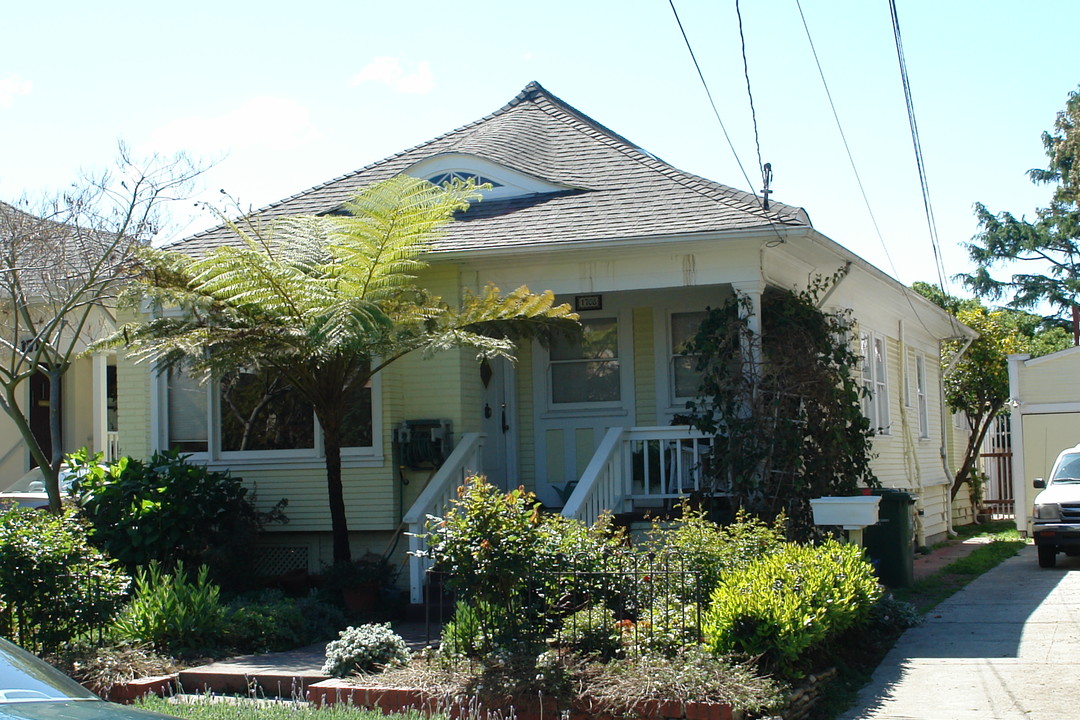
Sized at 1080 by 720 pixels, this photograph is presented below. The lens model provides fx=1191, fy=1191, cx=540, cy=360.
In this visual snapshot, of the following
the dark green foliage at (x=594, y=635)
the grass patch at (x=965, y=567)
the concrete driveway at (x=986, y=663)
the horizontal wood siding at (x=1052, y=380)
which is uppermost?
the horizontal wood siding at (x=1052, y=380)

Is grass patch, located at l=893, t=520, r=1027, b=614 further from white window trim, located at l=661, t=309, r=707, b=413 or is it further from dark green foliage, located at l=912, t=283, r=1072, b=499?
white window trim, located at l=661, t=309, r=707, b=413

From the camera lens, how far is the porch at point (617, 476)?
11.4 meters

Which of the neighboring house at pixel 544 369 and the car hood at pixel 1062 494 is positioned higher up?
the neighboring house at pixel 544 369

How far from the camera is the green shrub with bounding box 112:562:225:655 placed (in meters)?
8.94

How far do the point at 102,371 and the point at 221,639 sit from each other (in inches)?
314

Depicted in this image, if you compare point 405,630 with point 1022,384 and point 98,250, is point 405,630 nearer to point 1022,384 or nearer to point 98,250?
point 98,250

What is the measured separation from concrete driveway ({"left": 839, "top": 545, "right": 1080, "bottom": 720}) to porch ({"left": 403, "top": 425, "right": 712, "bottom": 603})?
2760 mm

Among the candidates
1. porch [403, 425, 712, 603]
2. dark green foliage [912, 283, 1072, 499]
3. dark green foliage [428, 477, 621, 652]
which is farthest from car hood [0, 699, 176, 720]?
dark green foliage [912, 283, 1072, 499]

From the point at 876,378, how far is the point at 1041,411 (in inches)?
184

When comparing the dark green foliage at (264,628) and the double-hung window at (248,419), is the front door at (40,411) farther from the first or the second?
the dark green foliage at (264,628)

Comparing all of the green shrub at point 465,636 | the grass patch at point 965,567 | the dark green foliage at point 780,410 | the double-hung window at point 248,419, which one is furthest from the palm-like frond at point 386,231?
the grass patch at point 965,567

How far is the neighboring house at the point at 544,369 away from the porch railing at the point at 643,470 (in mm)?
25

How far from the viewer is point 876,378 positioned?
1662 cm

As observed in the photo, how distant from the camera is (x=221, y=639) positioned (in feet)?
30.6
